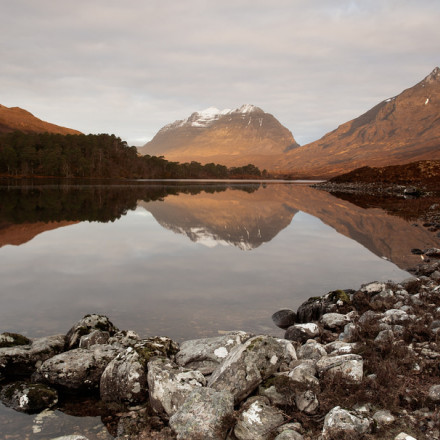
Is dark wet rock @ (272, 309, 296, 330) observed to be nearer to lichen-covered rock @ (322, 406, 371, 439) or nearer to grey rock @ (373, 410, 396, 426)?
grey rock @ (373, 410, 396, 426)

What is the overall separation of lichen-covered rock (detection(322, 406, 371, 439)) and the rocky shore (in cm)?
2

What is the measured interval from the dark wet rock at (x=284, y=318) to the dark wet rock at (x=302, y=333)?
110 centimetres

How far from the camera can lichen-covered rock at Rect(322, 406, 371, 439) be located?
653cm

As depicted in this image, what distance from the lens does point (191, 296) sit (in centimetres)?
1559

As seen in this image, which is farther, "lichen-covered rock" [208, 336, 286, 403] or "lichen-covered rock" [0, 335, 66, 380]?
"lichen-covered rock" [0, 335, 66, 380]

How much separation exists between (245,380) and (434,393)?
3.72 meters

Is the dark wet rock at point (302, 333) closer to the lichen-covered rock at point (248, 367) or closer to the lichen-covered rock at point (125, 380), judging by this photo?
the lichen-covered rock at point (248, 367)

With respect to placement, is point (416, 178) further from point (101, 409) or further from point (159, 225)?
point (101, 409)

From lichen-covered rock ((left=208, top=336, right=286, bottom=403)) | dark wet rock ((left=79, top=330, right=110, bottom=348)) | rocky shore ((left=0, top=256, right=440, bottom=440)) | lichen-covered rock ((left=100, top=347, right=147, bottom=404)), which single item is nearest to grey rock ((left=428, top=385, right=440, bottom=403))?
rocky shore ((left=0, top=256, right=440, bottom=440))

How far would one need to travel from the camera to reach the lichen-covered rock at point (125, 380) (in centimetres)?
865

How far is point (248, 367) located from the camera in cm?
839

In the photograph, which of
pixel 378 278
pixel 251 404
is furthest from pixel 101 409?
pixel 378 278

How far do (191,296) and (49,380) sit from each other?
275 inches

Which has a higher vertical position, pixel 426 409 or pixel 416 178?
pixel 416 178
